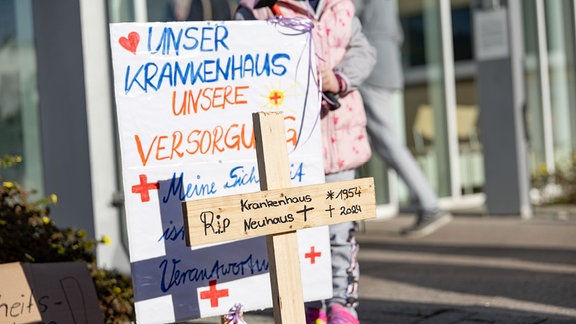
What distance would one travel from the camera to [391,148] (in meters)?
8.51

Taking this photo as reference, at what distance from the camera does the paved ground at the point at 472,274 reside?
4.98 m

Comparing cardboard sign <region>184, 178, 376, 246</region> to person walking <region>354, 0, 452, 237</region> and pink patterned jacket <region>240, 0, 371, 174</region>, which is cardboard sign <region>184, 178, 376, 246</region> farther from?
person walking <region>354, 0, 452, 237</region>

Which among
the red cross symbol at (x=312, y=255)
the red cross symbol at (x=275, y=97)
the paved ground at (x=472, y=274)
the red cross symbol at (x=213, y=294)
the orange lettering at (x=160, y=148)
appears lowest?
the paved ground at (x=472, y=274)

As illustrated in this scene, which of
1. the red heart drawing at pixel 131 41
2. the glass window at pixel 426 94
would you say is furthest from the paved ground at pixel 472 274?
the glass window at pixel 426 94

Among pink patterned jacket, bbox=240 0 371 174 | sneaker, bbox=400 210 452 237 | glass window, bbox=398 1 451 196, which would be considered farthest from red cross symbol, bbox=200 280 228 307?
glass window, bbox=398 1 451 196

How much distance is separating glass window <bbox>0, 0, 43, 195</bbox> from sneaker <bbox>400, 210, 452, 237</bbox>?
3652mm

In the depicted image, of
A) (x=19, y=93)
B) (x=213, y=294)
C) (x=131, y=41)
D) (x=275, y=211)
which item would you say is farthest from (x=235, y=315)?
(x=19, y=93)

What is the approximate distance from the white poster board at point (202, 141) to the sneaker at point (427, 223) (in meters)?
4.98

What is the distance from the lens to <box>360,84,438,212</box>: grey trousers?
8.50 metres

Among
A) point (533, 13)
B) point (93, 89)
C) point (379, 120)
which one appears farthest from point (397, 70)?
point (533, 13)

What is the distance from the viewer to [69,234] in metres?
4.71

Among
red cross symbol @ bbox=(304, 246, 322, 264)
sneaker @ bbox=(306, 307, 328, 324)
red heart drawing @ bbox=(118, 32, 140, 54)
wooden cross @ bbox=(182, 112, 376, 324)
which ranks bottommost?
sneaker @ bbox=(306, 307, 328, 324)

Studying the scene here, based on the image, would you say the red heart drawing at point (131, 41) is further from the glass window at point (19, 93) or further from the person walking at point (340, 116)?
the glass window at point (19, 93)

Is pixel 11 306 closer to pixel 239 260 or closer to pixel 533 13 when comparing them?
pixel 239 260
